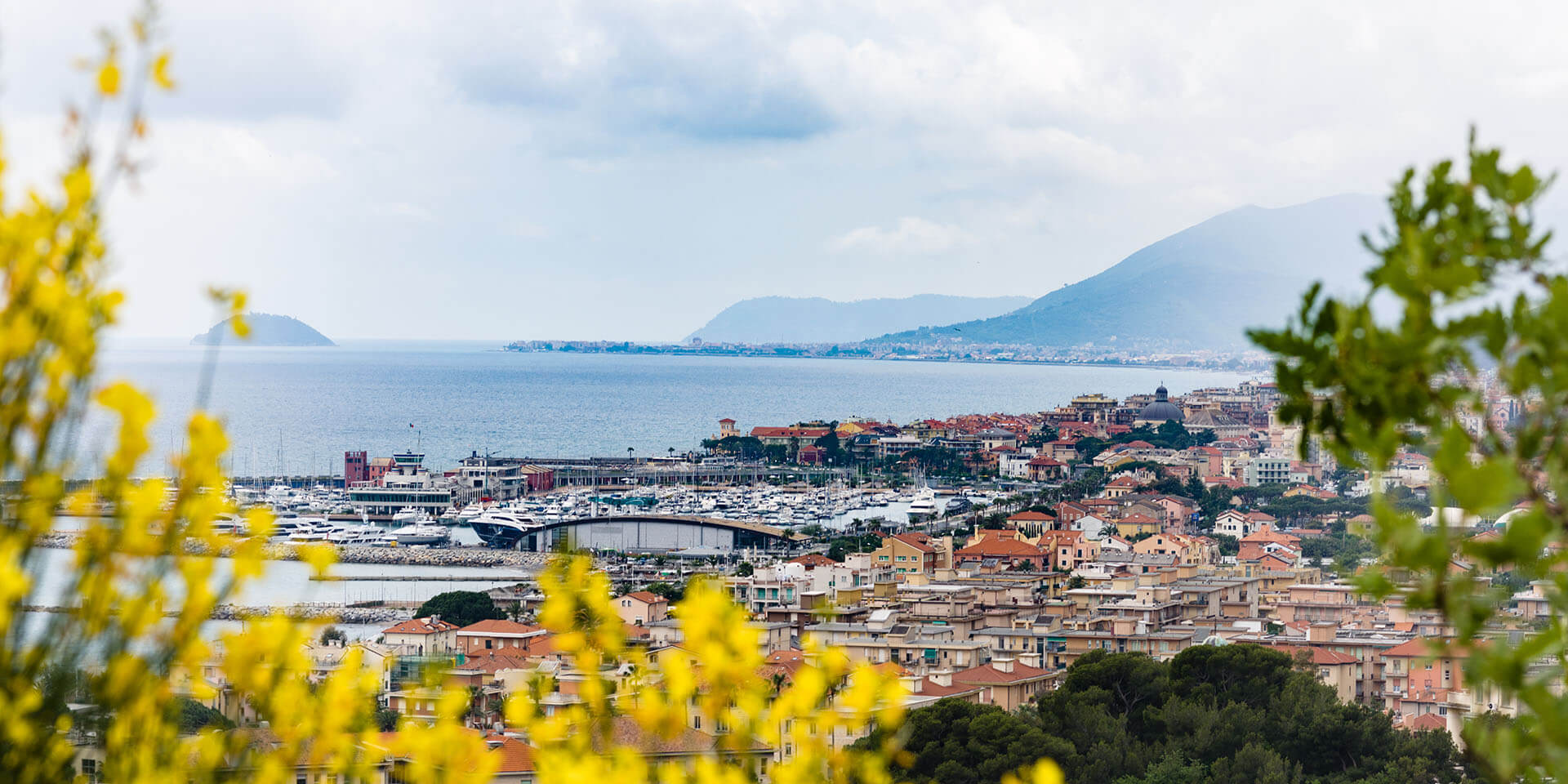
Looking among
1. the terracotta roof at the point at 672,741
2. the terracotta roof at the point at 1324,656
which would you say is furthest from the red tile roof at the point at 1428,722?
the terracotta roof at the point at 672,741

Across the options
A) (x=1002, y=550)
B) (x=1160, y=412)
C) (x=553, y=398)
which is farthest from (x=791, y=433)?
(x=553, y=398)

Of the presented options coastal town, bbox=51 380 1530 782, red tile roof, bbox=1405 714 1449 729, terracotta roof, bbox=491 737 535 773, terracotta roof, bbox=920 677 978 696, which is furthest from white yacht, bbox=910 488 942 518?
terracotta roof, bbox=491 737 535 773

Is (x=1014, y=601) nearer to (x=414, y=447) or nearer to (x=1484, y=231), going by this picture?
(x=1484, y=231)

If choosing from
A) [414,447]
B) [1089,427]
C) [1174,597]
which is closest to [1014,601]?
[1174,597]

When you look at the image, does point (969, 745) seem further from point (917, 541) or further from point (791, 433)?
point (791, 433)

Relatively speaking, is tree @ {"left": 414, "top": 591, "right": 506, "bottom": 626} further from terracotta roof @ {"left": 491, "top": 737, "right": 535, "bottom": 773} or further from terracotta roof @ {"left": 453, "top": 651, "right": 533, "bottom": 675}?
terracotta roof @ {"left": 491, "top": 737, "right": 535, "bottom": 773}

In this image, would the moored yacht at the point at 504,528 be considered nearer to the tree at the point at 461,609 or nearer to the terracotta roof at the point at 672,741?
the tree at the point at 461,609
